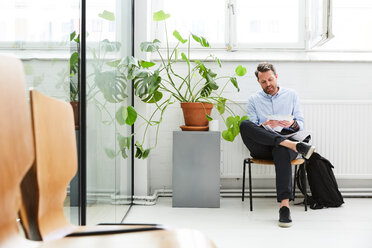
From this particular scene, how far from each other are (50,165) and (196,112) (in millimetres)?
2142

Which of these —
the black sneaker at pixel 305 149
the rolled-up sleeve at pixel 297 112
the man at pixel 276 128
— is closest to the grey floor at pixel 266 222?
the man at pixel 276 128

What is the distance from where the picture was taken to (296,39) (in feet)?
11.8

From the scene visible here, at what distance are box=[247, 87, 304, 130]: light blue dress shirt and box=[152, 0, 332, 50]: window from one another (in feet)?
2.41

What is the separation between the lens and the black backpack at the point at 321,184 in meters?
2.92

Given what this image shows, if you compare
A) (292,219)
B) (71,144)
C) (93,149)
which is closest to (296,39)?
(292,219)

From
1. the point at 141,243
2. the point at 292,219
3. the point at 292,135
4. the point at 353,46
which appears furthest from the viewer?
the point at 353,46

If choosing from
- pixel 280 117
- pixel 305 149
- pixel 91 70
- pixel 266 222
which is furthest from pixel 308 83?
pixel 91 70

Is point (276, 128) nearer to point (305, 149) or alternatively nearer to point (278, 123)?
point (278, 123)

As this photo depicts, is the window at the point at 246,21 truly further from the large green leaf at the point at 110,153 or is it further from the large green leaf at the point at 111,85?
the large green leaf at the point at 110,153

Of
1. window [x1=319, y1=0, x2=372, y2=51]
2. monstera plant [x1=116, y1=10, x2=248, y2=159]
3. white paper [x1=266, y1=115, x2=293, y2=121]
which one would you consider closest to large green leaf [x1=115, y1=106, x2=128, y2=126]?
monstera plant [x1=116, y1=10, x2=248, y2=159]

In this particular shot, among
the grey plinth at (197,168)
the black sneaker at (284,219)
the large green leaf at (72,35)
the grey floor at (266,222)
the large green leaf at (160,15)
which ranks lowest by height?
the grey floor at (266,222)

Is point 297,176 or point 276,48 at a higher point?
point 276,48

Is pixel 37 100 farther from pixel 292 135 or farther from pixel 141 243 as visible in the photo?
pixel 292 135

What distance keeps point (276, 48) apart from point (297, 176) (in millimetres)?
1267
